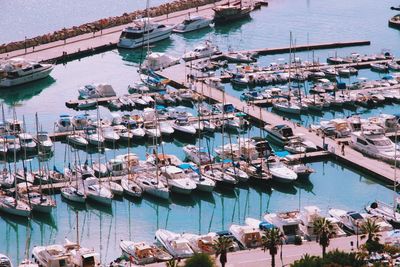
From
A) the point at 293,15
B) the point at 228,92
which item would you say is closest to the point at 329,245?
the point at 228,92

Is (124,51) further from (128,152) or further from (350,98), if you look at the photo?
(128,152)

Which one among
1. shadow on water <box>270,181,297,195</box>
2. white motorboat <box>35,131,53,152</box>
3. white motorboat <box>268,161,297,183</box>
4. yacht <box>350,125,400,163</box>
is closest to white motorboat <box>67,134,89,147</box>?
white motorboat <box>35,131,53,152</box>

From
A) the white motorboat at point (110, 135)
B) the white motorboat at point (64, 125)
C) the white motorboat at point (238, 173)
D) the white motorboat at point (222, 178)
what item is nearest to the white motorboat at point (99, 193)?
the white motorboat at point (222, 178)

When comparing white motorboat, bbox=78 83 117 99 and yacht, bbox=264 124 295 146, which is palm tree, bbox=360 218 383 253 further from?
white motorboat, bbox=78 83 117 99

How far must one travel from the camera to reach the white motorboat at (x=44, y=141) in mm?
78000

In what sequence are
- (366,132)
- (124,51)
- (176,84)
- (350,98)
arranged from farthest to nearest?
(124,51) < (176,84) < (350,98) < (366,132)

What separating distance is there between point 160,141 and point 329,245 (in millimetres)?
24059

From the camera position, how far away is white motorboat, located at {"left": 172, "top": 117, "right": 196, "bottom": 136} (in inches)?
3244

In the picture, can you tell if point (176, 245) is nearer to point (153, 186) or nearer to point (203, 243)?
point (203, 243)

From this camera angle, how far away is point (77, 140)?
80062 mm

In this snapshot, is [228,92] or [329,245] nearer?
[329,245]

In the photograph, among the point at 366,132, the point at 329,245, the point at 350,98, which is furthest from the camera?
the point at 350,98

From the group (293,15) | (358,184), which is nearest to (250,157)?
(358,184)

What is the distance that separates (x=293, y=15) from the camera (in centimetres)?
13725
